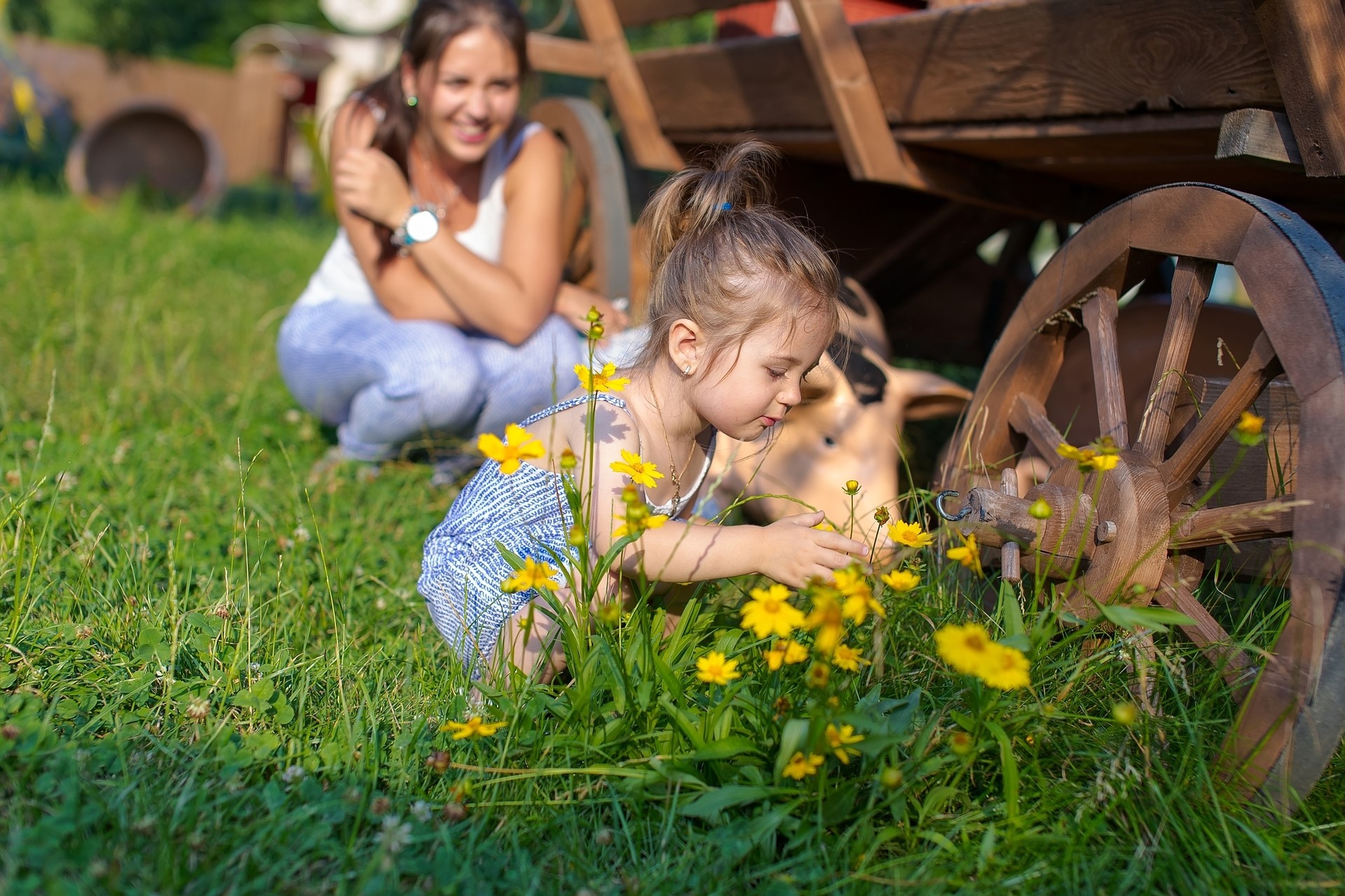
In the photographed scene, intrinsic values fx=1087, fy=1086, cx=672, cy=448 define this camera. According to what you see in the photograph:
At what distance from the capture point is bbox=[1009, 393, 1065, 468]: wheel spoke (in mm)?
1960

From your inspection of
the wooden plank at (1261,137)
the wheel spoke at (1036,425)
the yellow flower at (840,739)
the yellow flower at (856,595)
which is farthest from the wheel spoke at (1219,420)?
the yellow flower at (840,739)

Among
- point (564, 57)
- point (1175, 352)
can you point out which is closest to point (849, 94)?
point (1175, 352)

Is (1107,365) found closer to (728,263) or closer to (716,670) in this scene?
(728,263)

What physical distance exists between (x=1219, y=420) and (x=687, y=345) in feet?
2.72

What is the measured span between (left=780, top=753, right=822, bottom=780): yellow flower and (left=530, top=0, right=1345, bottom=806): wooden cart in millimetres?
390

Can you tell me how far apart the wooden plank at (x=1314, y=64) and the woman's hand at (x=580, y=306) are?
1.73 meters

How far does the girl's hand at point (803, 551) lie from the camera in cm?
154

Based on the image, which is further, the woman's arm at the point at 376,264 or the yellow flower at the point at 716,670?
the woman's arm at the point at 376,264

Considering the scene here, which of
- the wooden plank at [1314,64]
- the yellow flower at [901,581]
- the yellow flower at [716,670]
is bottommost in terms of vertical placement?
the yellow flower at [716,670]

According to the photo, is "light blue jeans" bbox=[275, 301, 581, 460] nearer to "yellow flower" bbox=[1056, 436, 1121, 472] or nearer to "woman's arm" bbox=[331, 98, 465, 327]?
"woman's arm" bbox=[331, 98, 465, 327]

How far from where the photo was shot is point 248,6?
15734 millimetres

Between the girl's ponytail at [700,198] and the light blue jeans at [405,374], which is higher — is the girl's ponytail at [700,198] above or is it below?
above

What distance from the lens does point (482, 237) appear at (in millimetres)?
3082

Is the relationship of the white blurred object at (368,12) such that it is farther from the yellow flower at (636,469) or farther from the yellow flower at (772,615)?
the yellow flower at (772,615)
